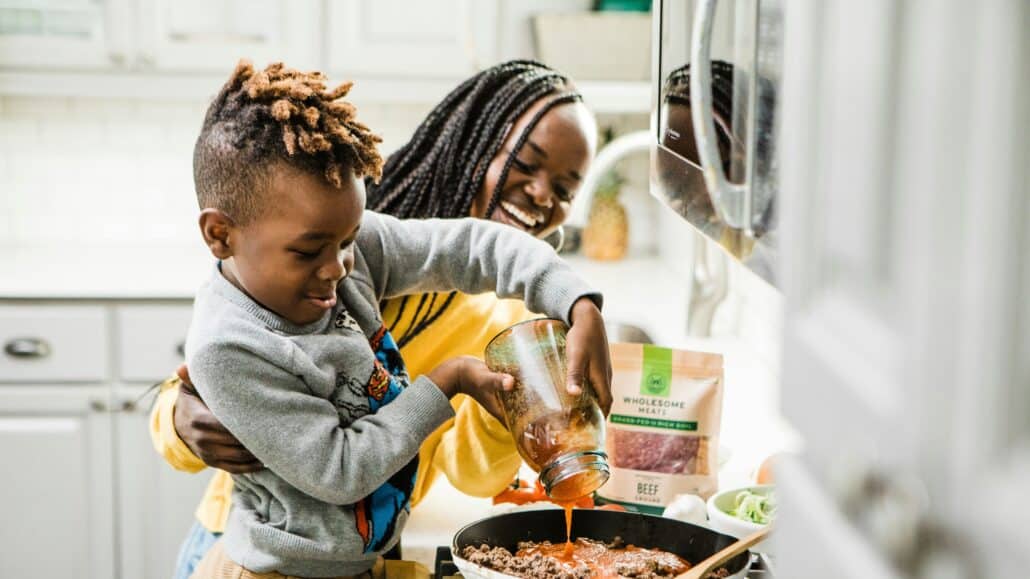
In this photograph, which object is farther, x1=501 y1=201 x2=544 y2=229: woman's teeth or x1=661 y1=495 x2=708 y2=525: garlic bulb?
x1=501 y1=201 x2=544 y2=229: woman's teeth

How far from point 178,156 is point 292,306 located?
2.56 meters

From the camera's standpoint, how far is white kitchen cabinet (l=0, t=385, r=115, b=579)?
2.96 m

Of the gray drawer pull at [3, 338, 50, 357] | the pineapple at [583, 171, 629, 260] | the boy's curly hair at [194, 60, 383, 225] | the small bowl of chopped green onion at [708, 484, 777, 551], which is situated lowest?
the gray drawer pull at [3, 338, 50, 357]

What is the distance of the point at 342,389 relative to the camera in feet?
3.98

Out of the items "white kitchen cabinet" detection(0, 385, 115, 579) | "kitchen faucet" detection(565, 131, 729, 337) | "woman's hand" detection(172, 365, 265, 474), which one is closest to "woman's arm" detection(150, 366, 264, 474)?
"woman's hand" detection(172, 365, 265, 474)

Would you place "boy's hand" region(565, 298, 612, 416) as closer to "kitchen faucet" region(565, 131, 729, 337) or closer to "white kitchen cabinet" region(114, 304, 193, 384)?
"kitchen faucet" region(565, 131, 729, 337)

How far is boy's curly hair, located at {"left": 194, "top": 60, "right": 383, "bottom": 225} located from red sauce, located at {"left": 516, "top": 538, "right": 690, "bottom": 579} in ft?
1.37

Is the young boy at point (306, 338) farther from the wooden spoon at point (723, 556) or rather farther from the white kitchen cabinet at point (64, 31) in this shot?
the white kitchen cabinet at point (64, 31)

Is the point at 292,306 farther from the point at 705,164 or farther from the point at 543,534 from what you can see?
the point at 705,164

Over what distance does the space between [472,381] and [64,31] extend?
91.7 inches

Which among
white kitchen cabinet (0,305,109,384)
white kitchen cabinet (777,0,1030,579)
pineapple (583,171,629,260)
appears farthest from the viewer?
pineapple (583,171,629,260)

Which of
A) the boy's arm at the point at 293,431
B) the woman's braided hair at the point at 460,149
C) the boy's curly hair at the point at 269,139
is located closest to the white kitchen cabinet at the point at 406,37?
the woman's braided hair at the point at 460,149

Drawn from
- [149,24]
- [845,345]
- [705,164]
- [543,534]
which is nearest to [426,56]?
[149,24]

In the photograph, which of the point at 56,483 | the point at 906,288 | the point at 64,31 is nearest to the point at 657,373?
the point at 906,288
